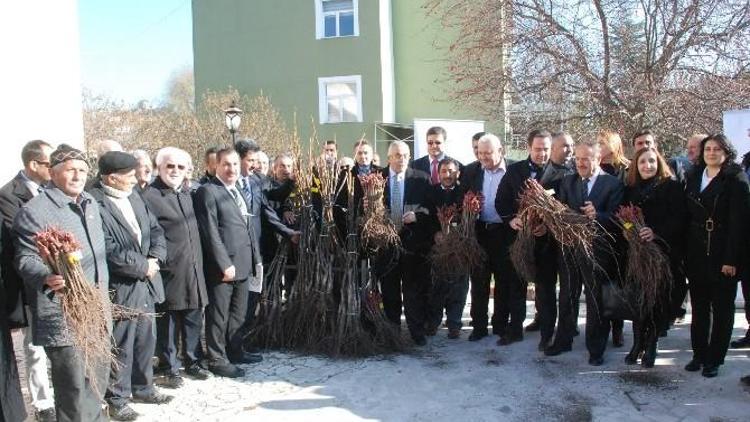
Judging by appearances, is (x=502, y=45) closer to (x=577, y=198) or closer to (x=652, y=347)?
(x=577, y=198)

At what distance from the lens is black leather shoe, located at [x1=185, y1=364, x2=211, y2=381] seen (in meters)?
4.63

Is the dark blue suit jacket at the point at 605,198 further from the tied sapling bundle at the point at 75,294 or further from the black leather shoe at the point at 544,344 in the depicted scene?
the tied sapling bundle at the point at 75,294

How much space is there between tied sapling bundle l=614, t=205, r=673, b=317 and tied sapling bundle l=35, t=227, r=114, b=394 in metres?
3.54

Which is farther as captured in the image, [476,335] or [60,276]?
[476,335]

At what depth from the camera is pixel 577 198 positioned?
15.7ft

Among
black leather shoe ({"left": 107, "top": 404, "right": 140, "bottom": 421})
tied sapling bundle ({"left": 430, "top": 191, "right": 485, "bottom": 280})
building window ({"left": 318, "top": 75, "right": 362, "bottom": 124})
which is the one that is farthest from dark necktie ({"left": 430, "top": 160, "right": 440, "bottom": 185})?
building window ({"left": 318, "top": 75, "right": 362, "bottom": 124})

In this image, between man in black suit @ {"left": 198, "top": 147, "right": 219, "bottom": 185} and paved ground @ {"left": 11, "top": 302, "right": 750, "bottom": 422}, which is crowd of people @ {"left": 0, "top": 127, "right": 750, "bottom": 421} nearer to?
man in black suit @ {"left": 198, "top": 147, "right": 219, "bottom": 185}

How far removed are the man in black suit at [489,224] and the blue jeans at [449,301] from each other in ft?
0.41

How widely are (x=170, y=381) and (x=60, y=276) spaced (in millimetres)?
1545

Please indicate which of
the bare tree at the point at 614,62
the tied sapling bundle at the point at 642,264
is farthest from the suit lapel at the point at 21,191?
the bare tree at the point at 614,62

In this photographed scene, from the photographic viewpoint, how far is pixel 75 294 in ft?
10.6

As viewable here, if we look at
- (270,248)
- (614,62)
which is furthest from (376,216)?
(614,62)

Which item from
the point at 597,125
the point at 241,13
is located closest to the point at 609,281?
the point at 597,125

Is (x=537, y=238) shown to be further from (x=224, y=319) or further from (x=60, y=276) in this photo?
(x=60, y=276)
